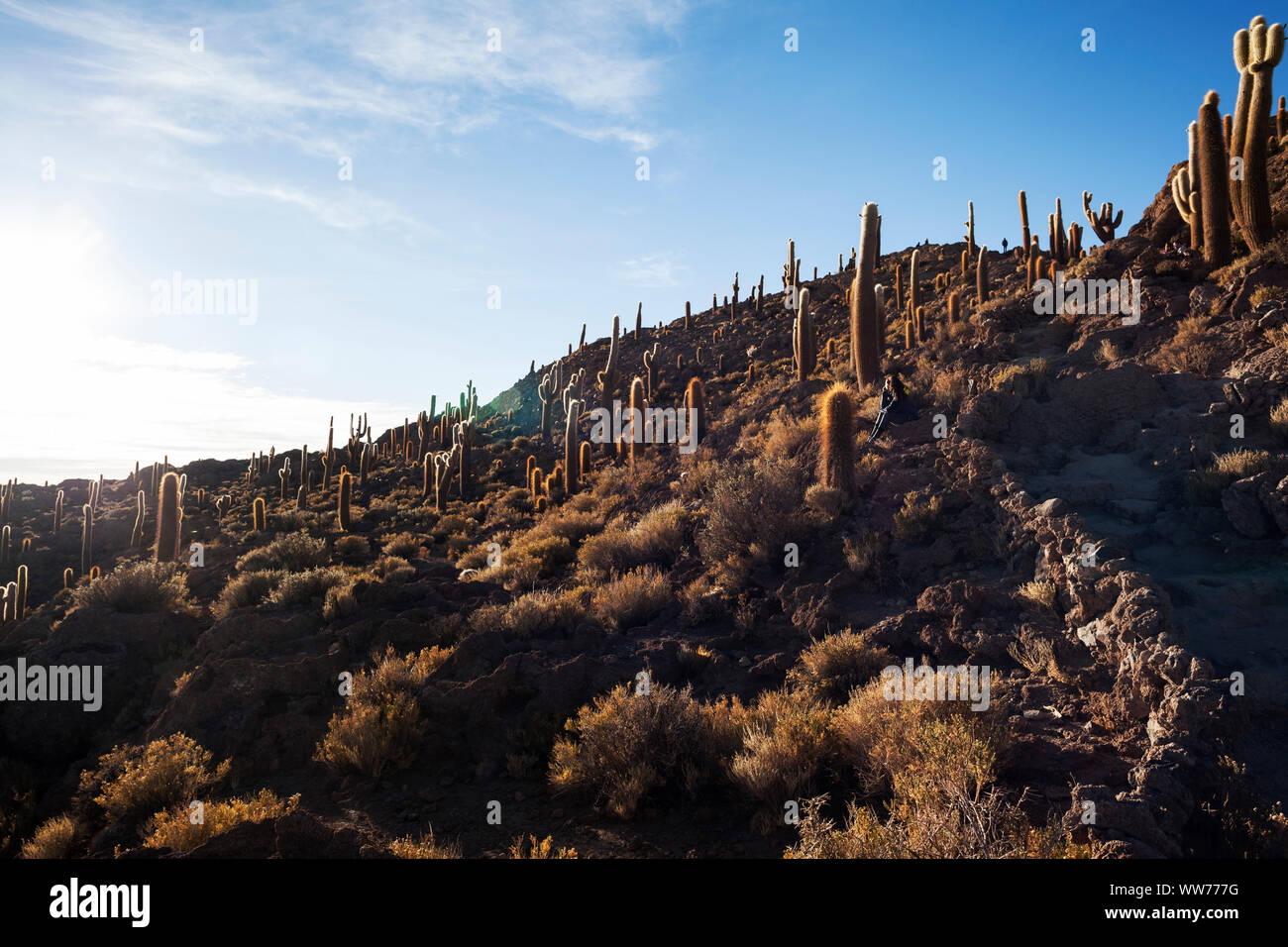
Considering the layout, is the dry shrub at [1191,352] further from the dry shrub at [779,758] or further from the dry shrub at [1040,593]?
the dry shrub at [779,758]

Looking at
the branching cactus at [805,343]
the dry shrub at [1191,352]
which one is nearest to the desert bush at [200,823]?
the dry shrub at [1191,352]

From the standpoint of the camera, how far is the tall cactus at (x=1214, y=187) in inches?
622

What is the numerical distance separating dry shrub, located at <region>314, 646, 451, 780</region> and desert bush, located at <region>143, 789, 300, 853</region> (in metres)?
1.05

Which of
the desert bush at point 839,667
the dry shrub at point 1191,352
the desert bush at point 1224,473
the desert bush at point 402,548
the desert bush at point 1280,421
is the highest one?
the dry shrub at point 1191,352

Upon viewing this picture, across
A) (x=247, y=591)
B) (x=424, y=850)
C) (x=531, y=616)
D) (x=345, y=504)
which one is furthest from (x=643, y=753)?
(x=345, y=504)

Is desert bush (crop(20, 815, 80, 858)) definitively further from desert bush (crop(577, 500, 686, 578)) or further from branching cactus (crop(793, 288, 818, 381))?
branching cactus (crop(793, 288, 818, 381))

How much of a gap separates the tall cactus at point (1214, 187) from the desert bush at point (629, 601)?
631 inches

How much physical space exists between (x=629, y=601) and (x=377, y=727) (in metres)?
4.68

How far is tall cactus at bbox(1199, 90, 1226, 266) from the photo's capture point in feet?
51.8

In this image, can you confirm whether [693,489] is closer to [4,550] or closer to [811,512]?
[811,512]

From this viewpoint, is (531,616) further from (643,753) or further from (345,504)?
(345,504)

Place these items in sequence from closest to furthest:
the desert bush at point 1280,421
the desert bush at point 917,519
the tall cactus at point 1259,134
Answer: the desert bush at point 1280,421
the desert bush at point 917,519
the tall cactus at point 1259,134

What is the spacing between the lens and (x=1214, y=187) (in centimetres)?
1617
